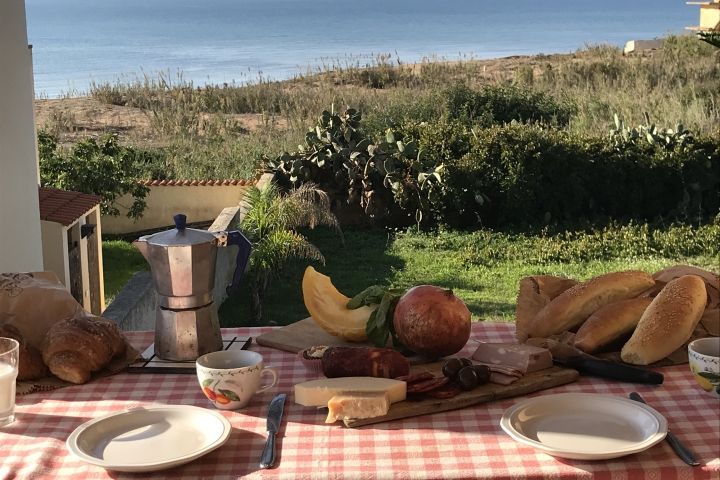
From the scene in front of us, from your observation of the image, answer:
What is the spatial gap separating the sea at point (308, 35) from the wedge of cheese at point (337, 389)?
14.7 metres

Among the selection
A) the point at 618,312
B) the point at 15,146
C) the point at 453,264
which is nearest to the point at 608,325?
the point at 618,312

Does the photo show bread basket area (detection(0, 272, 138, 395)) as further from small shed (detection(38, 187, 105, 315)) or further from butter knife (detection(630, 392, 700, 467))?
small shed (detection(38, 187, 105, 315))

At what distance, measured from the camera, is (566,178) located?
7.17 m

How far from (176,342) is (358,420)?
1.57ft

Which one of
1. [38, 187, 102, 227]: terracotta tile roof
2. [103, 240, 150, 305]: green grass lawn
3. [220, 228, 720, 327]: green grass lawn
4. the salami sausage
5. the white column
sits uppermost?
the white column

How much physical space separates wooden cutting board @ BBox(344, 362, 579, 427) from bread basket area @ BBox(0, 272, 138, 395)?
0.53m

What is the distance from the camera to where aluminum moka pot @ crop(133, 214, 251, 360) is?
5.00 feet

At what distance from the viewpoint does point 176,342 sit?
1604 millimetres

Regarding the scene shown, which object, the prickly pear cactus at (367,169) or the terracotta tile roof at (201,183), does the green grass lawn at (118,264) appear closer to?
the terracotta tile roof at (201,183)

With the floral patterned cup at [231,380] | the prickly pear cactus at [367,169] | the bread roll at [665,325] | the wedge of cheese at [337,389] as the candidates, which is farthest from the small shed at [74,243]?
the bread roll at [665,325]

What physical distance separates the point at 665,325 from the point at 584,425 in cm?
34

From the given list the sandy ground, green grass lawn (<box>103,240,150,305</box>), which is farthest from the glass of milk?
the sandy ground

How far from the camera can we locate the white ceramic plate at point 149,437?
1159 millimetres

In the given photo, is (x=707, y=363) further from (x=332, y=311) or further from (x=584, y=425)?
(x=332, y=311)
